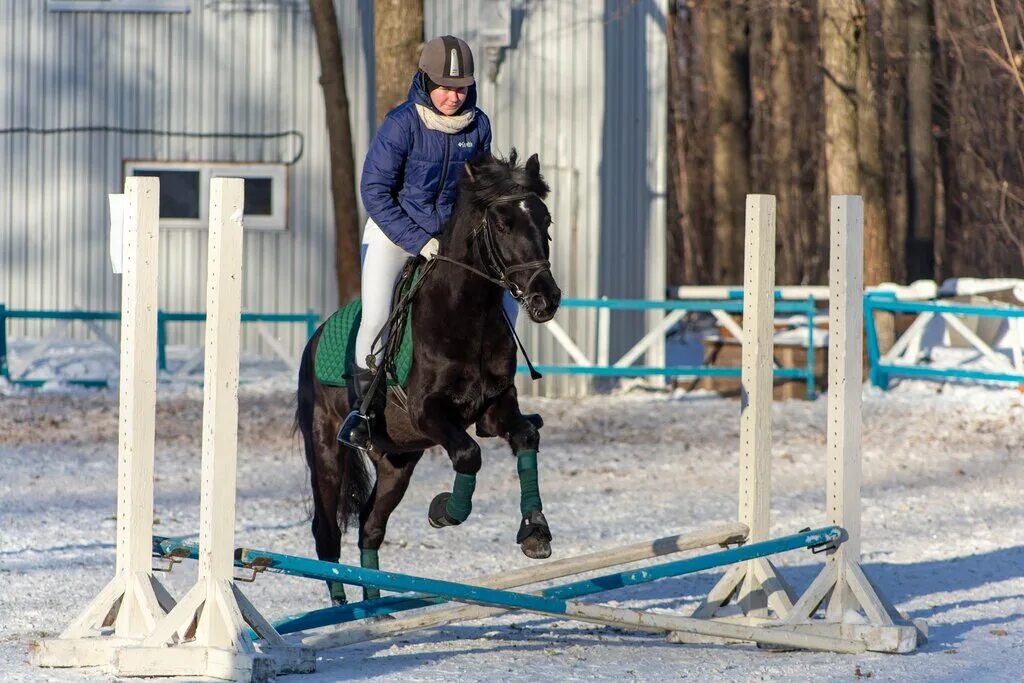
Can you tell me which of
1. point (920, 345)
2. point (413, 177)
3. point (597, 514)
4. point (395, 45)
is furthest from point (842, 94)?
point (413, 177)

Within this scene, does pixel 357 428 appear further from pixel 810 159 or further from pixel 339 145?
pixel 810 159

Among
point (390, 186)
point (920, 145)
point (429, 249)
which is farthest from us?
point (920, 145)

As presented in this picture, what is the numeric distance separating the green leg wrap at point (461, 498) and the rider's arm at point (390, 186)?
3.54 ft

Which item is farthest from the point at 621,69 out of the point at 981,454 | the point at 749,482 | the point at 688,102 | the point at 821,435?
the point at 688,102

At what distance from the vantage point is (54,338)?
18.4m

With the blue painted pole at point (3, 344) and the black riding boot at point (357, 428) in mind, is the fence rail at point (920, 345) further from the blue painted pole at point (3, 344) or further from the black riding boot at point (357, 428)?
the black riding boot at point (357, 428)

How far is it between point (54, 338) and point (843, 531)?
13004 millimetres

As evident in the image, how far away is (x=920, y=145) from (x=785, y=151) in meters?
8.96

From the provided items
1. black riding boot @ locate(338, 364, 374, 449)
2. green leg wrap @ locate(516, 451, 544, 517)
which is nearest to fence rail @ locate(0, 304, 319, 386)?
black riding boot @ locate(338, 364, 374, 449)

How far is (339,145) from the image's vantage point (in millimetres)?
17781

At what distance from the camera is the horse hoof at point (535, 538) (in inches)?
243

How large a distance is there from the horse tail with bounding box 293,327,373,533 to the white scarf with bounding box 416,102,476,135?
1291 mm

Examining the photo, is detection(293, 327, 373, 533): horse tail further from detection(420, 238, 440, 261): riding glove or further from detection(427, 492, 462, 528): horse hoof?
detection(427, 492, 462, 528): horse hoof

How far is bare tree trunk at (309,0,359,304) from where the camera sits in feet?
57.8
